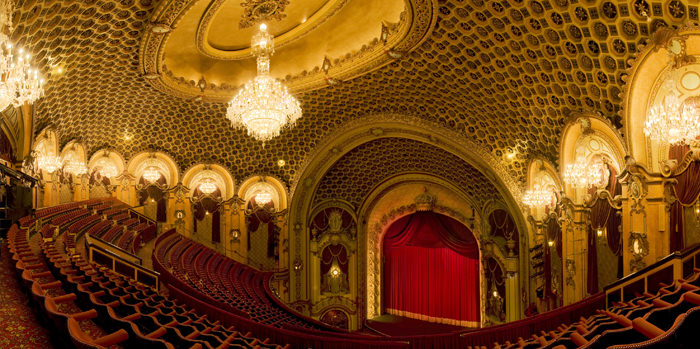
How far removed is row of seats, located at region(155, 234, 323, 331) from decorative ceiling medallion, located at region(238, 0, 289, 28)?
6.06 meters

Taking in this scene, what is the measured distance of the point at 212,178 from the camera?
59.7 ft

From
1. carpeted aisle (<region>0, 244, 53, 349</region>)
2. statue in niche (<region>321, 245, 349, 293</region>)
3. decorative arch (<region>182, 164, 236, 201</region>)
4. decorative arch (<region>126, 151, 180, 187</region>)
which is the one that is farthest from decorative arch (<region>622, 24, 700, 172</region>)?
decorative arch (<region>126, 151, 180, 187</region>)

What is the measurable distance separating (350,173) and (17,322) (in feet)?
50.0

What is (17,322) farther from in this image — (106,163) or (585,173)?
(106,163)

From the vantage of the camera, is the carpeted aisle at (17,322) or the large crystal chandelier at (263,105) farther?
the large crystal chandelier at (263,105)

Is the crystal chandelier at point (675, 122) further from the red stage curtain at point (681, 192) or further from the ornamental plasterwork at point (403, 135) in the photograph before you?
the ornamental plasterwork at point (403, 135)

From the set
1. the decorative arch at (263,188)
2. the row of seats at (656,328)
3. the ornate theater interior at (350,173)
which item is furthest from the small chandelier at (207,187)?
the row of seats at (656,328)

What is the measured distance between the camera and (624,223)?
8.30 metres

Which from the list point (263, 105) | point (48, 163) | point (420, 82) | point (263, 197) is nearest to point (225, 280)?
point (263, 197)

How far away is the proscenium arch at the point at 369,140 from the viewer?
13.6 meters

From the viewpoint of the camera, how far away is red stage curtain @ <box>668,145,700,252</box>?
22.0 feet

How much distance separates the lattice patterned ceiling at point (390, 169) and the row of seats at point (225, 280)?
442 centimetres

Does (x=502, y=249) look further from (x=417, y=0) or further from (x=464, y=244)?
(x=417, y=0)

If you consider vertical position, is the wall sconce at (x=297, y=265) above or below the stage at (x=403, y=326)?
above
